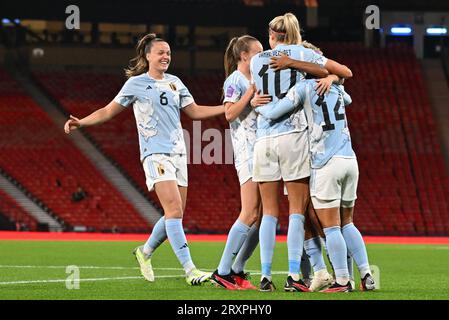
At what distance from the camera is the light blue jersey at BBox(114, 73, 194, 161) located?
9836 mm

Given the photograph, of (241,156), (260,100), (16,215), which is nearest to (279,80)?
(260,100)

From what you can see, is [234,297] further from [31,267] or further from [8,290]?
[31,267]

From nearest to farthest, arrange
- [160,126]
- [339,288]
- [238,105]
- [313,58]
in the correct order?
[339,288] → [313,58] → [238,105] → [160,126]

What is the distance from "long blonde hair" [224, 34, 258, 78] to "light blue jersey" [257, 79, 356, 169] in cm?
109

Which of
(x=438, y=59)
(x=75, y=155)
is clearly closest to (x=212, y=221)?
(x=75, y=155)

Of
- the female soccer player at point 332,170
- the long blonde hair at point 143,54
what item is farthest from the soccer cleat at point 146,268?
the female soccer player at point 332,170

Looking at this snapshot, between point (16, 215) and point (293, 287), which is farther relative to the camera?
point (16, 215)

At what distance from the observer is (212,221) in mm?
31094

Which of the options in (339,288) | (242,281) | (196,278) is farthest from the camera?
(196,278)

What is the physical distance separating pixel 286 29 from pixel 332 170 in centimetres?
127

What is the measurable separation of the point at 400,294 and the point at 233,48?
2.81 metres

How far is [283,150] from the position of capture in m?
8.45

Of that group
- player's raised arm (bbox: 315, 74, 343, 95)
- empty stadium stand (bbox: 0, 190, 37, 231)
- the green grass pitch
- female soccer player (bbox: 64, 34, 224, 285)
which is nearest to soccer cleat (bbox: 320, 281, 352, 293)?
the green grass pitch

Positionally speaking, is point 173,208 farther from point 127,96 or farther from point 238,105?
point 238,105
